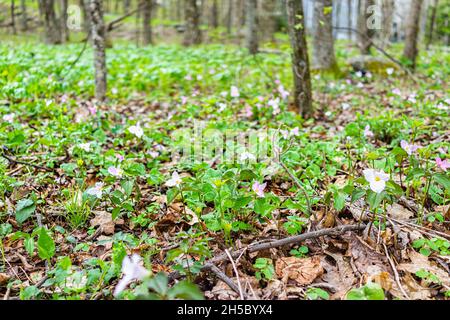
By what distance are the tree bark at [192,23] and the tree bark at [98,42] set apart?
738cm

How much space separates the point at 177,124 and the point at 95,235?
2373 millimetres

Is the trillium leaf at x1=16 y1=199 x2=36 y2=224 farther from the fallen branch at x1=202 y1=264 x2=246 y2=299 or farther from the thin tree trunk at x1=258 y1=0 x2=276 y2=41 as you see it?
the thin tree trunk at x1=258 y1=0 x2=276 y2=41

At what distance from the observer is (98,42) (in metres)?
5.32

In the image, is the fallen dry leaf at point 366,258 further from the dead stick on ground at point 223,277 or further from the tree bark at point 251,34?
the tree bark at point 251,34

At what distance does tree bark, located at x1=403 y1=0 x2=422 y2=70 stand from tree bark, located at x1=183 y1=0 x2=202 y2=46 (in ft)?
21.8

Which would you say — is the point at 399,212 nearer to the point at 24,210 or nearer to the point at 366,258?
the point at 366,258

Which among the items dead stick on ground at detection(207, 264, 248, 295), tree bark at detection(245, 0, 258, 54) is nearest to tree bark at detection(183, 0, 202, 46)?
tree bark at detection(245, 0, 258, 54)

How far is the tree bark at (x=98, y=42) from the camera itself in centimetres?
518

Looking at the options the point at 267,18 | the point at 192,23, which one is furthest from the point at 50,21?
the point at 267,18

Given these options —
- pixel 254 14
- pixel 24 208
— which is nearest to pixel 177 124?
→ pixel 24 208

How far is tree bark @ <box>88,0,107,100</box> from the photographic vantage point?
17.0 ft

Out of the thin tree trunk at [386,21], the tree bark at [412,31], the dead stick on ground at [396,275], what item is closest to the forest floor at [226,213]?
the dead stick on ground at [396,275]

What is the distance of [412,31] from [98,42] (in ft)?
19.4
